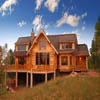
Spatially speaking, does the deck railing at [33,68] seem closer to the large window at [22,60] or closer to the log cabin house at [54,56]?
the log cabin house at [54,56]

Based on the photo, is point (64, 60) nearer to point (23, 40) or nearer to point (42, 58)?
point (42, 58)

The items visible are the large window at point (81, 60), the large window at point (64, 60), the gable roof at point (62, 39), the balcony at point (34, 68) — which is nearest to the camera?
the balcony at point (34, 68)

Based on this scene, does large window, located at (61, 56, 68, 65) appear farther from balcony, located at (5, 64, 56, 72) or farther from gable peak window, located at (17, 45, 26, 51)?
gable peak window, located at (17, 45, 26, 51)

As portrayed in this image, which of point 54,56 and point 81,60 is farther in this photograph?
point 81,60

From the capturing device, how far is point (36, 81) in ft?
83.2

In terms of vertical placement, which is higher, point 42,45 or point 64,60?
point 42,45

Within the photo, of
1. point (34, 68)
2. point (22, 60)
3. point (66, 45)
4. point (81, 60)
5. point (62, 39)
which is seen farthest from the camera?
point (22, 60)

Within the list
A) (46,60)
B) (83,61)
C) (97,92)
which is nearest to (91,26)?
(83,61)

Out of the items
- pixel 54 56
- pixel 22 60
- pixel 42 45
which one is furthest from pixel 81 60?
pixel 22 60

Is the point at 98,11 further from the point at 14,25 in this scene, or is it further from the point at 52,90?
the point at 14,25

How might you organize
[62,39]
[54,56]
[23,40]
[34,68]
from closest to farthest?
1. [34,68]
2. [54,56]
3. [62,39]
4. [23,40]

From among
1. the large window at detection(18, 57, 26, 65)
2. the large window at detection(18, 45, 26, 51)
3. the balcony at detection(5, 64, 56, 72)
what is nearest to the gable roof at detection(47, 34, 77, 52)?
the balcony at detection(5, 64, 56, 72)

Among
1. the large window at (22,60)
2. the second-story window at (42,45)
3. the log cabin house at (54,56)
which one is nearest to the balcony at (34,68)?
the log cabin house at (54,56)

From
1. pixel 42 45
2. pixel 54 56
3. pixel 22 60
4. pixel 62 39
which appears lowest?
pixel 22 60
